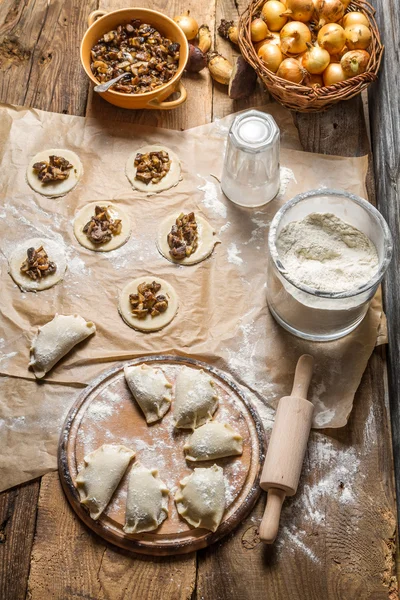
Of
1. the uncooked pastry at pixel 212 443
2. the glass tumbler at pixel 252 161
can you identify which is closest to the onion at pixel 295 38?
the glass tumbler at pixel 252 161

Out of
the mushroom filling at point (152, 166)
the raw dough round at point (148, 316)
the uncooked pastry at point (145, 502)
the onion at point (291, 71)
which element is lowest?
the uncooked pastry at point (145, 502)

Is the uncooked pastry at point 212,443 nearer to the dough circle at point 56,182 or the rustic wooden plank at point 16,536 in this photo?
the rustic wooden plank at point 16,536

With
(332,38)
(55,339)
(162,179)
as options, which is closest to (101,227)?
(162,179)

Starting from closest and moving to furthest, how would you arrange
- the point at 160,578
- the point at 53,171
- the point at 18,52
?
the point at 160,578
the point at 53,171
the point at 18,52

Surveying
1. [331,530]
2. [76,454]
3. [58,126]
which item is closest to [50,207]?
[58,126]

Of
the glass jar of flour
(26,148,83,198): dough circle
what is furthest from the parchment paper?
the glass jar of flour

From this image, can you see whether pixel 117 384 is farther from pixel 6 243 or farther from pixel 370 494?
pixel 370 494
